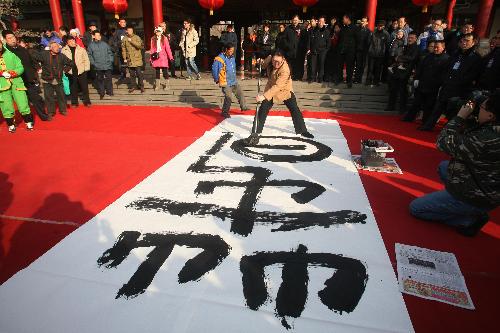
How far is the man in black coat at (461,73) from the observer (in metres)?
5.18

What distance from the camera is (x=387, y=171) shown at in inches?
159

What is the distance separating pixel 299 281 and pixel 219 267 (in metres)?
0.58

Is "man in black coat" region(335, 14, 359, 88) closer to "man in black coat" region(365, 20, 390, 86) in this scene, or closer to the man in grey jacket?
"man in black coat" region(365, 20, 390, 86)

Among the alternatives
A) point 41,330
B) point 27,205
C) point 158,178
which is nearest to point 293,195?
point 158,178

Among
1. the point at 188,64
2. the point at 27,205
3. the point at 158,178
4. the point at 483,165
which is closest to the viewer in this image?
the point at 483,165

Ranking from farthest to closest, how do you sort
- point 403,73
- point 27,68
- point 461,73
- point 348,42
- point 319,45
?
point 319,45, point 348,42, point 403,73, point 27,68, point 461,73

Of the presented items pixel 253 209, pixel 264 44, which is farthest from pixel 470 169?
pixel 264 44

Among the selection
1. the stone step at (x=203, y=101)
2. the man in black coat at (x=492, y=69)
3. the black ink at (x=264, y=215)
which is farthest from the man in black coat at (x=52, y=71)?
the man in black coat at (x=492, y=69)

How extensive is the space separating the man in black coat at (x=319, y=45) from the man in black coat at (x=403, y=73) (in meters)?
1.92

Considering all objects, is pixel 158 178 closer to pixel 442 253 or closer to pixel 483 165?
pixel 442 253

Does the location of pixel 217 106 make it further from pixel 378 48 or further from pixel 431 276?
pixel 431 276

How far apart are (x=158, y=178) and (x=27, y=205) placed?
1.37 m

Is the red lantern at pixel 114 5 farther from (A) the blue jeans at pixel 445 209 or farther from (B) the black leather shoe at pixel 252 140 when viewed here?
(A) the blue jeans at pixel 445 209

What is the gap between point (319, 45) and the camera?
824 centimetres
